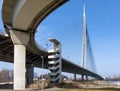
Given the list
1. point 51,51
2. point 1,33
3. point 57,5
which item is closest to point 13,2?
point 57,5

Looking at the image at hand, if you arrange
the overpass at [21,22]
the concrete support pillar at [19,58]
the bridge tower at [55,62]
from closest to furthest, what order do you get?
1. the overpass at [21,22]
2. the concrete support pillar at [19,58]
3. the bridge tower at [55,62]

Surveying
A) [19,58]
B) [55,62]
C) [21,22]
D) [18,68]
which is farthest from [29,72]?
[21,22]

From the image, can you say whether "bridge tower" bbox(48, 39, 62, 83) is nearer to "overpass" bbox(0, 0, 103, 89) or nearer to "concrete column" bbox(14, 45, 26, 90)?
"overpass" bbox(0, 0, 103, 89)

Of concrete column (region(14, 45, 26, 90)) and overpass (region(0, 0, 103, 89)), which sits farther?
concrete column (region(14, 45, 26, 90))

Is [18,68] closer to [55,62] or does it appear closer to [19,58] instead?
[19,58]

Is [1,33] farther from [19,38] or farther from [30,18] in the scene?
[30,18]

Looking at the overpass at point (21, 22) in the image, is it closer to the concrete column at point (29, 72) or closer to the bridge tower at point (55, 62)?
the bridge tower at point (55, 62)

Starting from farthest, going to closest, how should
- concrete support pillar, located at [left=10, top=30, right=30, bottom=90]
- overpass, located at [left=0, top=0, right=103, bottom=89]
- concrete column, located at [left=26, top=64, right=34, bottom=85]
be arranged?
concrete column, located at [left=26, top=64, right=34, bottom=85], concrete support pillar, located at [left=10, top=30, right=30, bottom=90], overpass, located at [left=0, top=0, right=103, bottom=89]

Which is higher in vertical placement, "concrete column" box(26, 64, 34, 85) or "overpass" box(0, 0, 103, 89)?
"overpass" box(0, 0, 103, 89)

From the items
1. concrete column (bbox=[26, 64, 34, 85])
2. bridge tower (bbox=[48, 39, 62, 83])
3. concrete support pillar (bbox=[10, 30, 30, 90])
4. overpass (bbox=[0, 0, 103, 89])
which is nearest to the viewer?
overpass (bbox=[0, 0, 103, 89])

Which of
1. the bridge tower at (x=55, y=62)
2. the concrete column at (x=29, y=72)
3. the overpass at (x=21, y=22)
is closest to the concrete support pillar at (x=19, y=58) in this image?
the overpass at (x=21, y=22)

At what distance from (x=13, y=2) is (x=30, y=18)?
4064 mm

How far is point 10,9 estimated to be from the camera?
4300 centimetres

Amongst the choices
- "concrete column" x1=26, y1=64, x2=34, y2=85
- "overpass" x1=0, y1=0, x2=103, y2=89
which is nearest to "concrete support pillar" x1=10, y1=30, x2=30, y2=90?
"overpass" x1=0, y1=0, x2=103, y2=89
